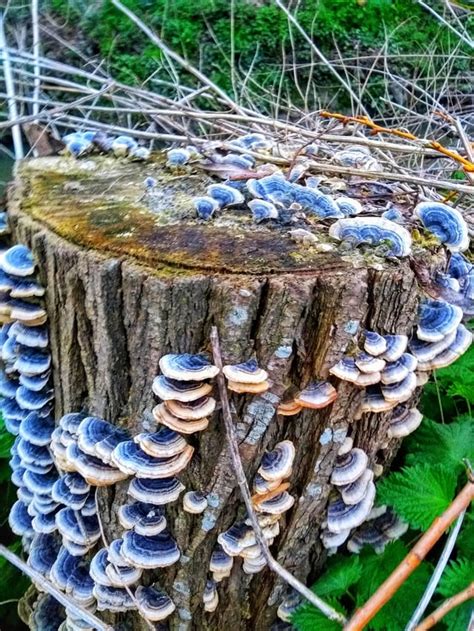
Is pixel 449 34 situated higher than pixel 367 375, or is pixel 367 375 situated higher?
pixel 449 34

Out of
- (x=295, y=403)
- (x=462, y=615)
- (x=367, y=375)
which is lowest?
(x=462, y=615)

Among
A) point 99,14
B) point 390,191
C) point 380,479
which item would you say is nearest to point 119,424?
point 380,479

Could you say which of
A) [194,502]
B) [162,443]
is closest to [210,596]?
[194,502]

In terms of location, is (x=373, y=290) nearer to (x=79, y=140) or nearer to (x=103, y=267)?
(x=103, y=267)

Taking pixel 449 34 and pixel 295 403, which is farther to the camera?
pixel 449 34

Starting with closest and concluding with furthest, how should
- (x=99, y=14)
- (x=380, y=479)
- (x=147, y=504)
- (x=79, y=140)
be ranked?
(x=147, y=504)
(x=380, y=479)
(x=79, y=140)
(x=99, y=14)

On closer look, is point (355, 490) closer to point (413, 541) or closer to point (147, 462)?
point (413, 541)

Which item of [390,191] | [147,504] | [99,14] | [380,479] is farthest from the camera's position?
[99,14]
